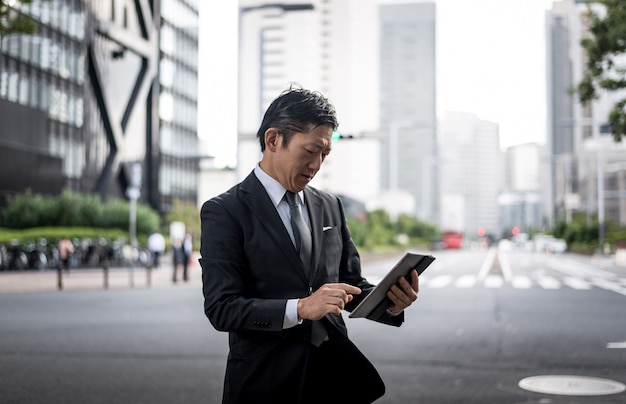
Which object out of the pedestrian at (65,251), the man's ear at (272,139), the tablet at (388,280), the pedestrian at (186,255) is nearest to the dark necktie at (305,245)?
the tablet at (388,280)

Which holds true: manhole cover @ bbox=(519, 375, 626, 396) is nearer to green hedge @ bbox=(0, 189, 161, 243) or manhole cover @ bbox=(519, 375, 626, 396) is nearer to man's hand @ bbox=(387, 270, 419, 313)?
A: man's hand @ bbox=(387, 270, 419, 313)

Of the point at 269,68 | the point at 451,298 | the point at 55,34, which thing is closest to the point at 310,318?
the point at 451,298

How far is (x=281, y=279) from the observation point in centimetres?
247

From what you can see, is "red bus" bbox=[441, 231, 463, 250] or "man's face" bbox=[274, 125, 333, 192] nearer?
"man's face" bbox=[274, 125, 333, 192]

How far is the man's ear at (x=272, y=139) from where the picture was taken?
101 inches

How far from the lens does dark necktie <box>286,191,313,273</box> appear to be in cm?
250

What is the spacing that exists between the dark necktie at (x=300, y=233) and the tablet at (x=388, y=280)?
0.75ft

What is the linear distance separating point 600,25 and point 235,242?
2064cm

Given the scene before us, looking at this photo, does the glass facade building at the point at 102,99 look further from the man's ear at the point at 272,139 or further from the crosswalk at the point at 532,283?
the man's ear at the point at 272,139

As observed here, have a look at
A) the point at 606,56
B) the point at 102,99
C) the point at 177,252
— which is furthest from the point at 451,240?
the point at 606,56

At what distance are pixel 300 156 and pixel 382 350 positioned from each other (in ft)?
26.6

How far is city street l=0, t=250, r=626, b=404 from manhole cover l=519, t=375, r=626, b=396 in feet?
0.06

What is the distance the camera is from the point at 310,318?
2.35 meters

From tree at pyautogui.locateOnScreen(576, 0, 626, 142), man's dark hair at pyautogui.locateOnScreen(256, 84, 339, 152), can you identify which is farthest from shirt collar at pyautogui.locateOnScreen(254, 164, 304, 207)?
tree at pyautogui.locateOnScreen(576, 0, 626, 142)
